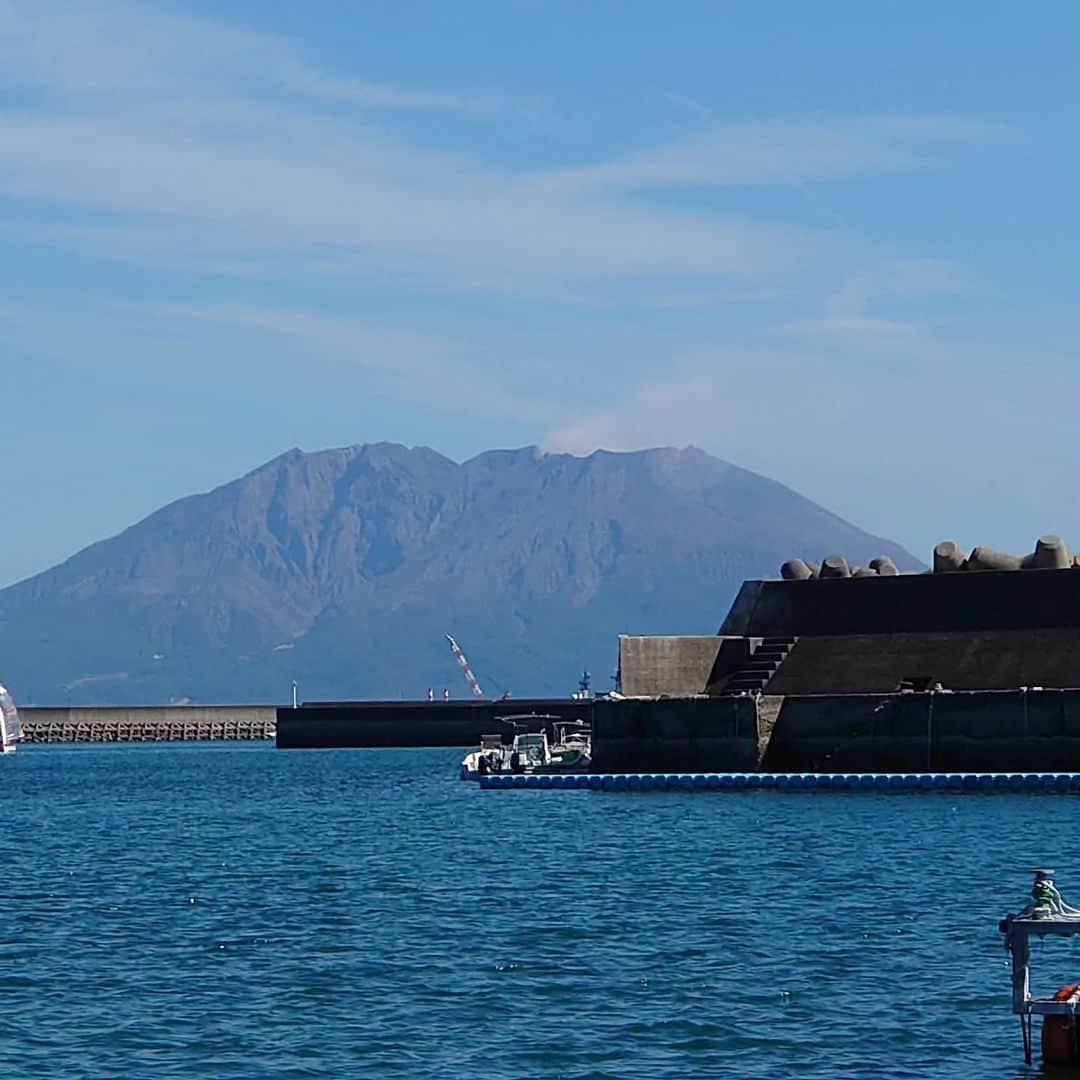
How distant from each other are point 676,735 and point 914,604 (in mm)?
8514

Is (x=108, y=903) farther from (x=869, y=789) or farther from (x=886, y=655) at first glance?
(x=886, y=655)

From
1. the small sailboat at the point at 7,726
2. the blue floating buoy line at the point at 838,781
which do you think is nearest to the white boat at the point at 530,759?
the blue floating buoy line at the point at 838,781

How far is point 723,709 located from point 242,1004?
4410 cm

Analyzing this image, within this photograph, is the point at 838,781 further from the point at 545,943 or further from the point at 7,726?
the point at 7,726

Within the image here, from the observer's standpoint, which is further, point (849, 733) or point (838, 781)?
point (849, 733)

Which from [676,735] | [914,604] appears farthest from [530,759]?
[914,604]

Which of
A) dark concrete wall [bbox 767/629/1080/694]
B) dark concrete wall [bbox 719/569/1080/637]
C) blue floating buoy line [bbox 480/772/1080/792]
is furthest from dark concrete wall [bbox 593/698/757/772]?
dark concrete wall [bbox 719/569/1080/637]

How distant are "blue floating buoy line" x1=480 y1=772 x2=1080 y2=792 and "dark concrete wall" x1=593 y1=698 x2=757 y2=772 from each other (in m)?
0.39

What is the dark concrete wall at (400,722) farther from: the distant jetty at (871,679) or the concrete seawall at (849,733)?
the concrete seawall at (849,733)

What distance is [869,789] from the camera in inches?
2844

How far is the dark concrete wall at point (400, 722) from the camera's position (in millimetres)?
163250

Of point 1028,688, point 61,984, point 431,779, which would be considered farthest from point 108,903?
point 431,779

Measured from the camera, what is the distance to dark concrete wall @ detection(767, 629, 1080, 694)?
2908 inches

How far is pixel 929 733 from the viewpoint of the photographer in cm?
7269
